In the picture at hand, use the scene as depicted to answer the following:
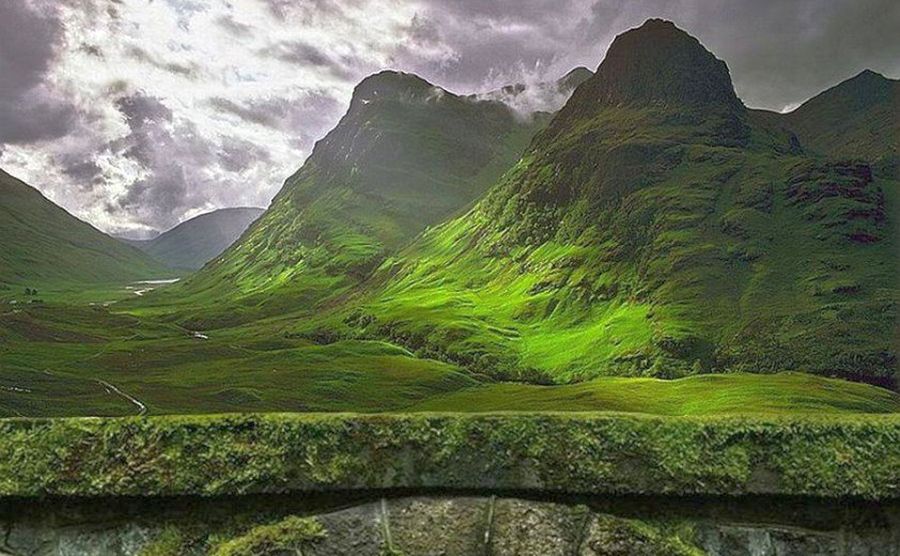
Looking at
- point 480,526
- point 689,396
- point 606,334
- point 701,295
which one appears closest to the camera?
point 480,526

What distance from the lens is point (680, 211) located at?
18188 centimetres

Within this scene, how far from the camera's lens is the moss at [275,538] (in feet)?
14.0

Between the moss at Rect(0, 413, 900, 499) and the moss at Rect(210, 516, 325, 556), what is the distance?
0.21m

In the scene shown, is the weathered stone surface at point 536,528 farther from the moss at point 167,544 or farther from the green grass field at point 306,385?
the green grass field at point 306,385

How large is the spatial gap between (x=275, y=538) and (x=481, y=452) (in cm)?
130

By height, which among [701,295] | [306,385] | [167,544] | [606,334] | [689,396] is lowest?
[167,544]

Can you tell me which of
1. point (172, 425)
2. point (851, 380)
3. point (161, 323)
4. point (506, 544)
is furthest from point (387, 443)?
point (161, 323)

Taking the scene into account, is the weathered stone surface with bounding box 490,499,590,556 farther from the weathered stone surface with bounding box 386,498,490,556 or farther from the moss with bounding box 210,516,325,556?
the moss with bounding box 210,516,325,556

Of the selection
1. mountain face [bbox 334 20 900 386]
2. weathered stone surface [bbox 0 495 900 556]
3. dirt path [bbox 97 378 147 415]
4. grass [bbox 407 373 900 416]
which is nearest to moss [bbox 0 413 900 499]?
weathered stone surface [bbox 0 495 900 556]

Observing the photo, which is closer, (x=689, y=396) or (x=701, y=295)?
(x=689, y=396)

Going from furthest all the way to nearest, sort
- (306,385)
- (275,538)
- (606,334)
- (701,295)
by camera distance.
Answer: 1. (701,295)
2. (606,334)
3. (306,385)
4. (275,538)

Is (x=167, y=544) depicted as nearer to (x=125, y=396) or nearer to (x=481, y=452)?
(x=481, y=452)

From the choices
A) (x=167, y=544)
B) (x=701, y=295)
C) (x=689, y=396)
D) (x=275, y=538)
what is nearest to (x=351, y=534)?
(x=275, y=538)

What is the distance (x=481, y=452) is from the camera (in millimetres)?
4441
